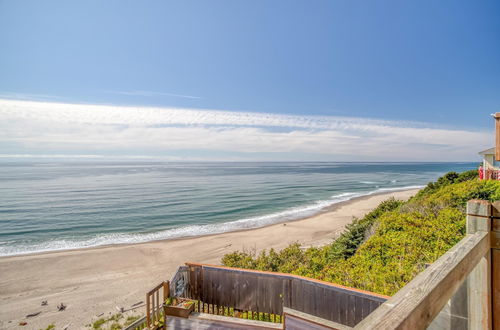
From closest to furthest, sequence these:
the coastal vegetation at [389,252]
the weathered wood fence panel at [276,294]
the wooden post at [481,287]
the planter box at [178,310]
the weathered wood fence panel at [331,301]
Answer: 1. the wooden post at [481,287]
2. the weathered wood fence panel at [331,301]
3. the weathered wood fence panel at [276,294]
4. the planter box at [178,310]
5. the coastal vegetation at [389,252]

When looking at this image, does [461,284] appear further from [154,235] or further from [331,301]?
[154,235]

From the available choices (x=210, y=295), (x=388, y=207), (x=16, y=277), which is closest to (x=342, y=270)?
(x=210, y=295)

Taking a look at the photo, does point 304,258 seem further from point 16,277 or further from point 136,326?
point 16,277

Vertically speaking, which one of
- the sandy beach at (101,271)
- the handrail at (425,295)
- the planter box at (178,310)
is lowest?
the sandy beach at (101,271)

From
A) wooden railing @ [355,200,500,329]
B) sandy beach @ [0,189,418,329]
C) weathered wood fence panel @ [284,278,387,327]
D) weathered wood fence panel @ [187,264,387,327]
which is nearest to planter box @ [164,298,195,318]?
weathered wood fence panel @ [187,264,387,327]

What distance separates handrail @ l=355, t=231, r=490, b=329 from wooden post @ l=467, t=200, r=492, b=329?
1.21 ft

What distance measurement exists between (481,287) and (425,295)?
134cm

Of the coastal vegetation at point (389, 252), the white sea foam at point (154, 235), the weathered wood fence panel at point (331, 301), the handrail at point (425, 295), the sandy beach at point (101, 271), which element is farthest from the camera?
the white sea foam at point (154, 235)

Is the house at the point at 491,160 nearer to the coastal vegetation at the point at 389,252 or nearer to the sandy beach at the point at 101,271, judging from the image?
the coastal vegetation at the point at 389,252

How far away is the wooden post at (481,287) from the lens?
1.78 metres

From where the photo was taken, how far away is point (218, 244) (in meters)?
19.7

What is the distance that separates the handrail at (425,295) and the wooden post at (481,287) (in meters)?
0.37

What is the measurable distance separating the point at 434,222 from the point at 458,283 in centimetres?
941

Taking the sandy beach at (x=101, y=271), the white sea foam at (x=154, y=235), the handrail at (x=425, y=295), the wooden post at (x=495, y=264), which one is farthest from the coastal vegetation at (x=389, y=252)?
the white sea foam at (x=154, y=235)
